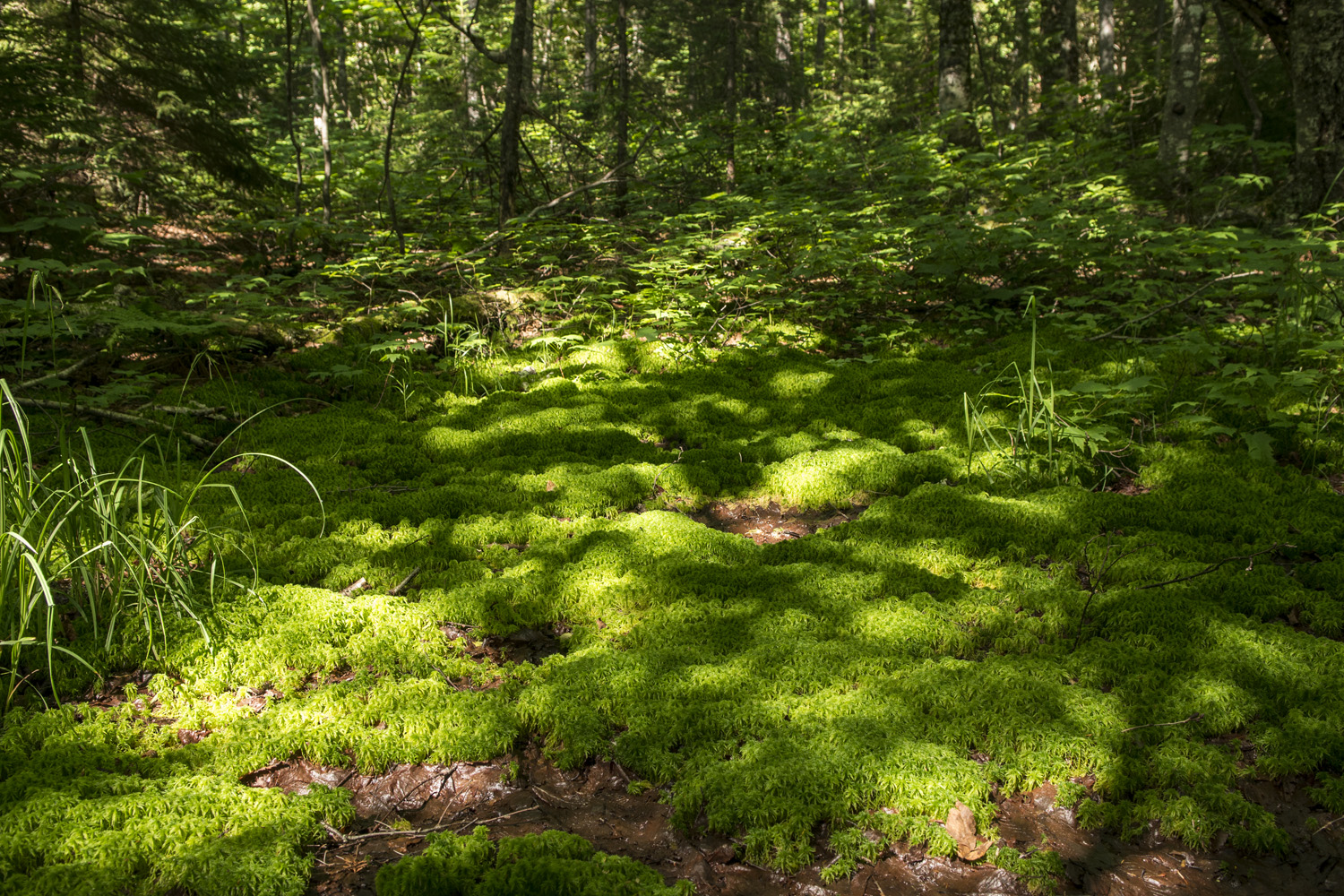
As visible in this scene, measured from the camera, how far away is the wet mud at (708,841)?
6.37 feet

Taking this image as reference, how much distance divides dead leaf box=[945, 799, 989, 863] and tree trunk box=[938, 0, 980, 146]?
9374 millimetres

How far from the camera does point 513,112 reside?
7629 mm

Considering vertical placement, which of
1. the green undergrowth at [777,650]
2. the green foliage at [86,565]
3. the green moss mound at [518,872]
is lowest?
the green moss mound at [518,872]

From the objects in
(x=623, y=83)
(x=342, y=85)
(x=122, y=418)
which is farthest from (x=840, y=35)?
(x=122, y=418)

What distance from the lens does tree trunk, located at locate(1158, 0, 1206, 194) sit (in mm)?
9094

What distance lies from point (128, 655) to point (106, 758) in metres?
0.55

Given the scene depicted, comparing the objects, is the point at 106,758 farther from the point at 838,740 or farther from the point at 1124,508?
the point at 1124,508

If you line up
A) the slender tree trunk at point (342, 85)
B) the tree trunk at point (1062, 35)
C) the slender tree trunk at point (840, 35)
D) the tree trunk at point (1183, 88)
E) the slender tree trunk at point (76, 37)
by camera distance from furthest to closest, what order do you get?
the slender tree trunk at point (840, 35) < the slender tree trunk at point (342, 85) < the tree trunk at point (1062, 35) < the tree trunk at point (1183, 88) < the slender tree trunk at point (76, 37)

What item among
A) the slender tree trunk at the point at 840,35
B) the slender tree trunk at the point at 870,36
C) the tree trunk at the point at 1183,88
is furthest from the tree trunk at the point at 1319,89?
the slender tree trunk at the point at 840,35

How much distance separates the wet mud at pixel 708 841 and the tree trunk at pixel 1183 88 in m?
9.40

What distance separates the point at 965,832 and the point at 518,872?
126 cm

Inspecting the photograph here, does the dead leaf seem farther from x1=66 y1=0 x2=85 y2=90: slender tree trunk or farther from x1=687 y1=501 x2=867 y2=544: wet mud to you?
x1=66 y1=0 x2=85 y2=90: slender tree trunk

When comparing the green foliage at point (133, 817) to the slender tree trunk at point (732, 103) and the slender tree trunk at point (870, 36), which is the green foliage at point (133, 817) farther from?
the slender tree trunk at point (870, 36)

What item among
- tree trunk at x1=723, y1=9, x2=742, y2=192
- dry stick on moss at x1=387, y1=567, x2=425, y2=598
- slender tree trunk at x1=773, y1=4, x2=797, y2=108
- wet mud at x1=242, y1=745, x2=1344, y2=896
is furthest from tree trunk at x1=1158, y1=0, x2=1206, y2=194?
dry stick on moss at x1=387, y1=567, x2=425, y2=598
